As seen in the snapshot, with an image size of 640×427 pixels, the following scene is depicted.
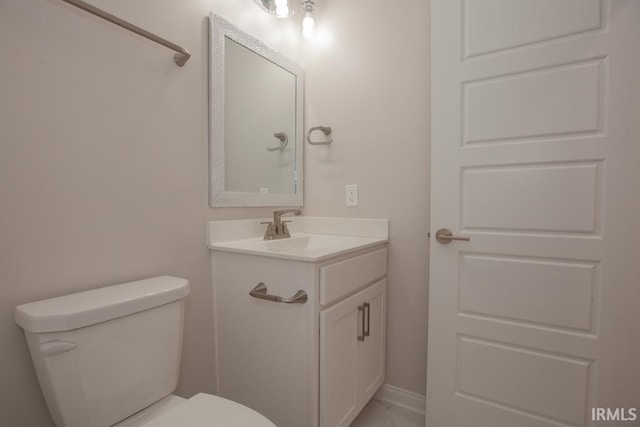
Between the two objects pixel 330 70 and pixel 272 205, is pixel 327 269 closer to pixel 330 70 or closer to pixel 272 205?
pixel 272 205

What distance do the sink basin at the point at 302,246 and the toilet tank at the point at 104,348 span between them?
315 millimetres

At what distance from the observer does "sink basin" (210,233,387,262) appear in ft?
3.53

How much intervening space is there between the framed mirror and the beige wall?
6 cm

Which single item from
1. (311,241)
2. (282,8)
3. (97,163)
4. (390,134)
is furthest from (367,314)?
(282,8)

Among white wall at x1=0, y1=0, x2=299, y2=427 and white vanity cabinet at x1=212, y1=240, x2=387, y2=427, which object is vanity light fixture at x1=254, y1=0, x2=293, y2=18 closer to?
white wall at x1=0, y1=0, x2=299, y2=427

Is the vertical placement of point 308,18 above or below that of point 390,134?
above

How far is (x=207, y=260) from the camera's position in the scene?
1.29m

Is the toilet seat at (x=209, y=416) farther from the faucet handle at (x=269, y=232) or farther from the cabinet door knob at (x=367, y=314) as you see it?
the faucet handle at (x=269, y=232)

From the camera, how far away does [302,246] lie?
5.35ft

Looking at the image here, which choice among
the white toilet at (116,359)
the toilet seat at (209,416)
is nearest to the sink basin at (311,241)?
the white toilet at (116,359)

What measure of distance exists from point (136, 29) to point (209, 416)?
1.22m

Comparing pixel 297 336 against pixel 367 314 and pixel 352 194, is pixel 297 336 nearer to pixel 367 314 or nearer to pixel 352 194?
pixel 367 314

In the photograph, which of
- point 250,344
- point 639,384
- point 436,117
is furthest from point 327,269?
point 639,384

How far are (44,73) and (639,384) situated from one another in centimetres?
214
